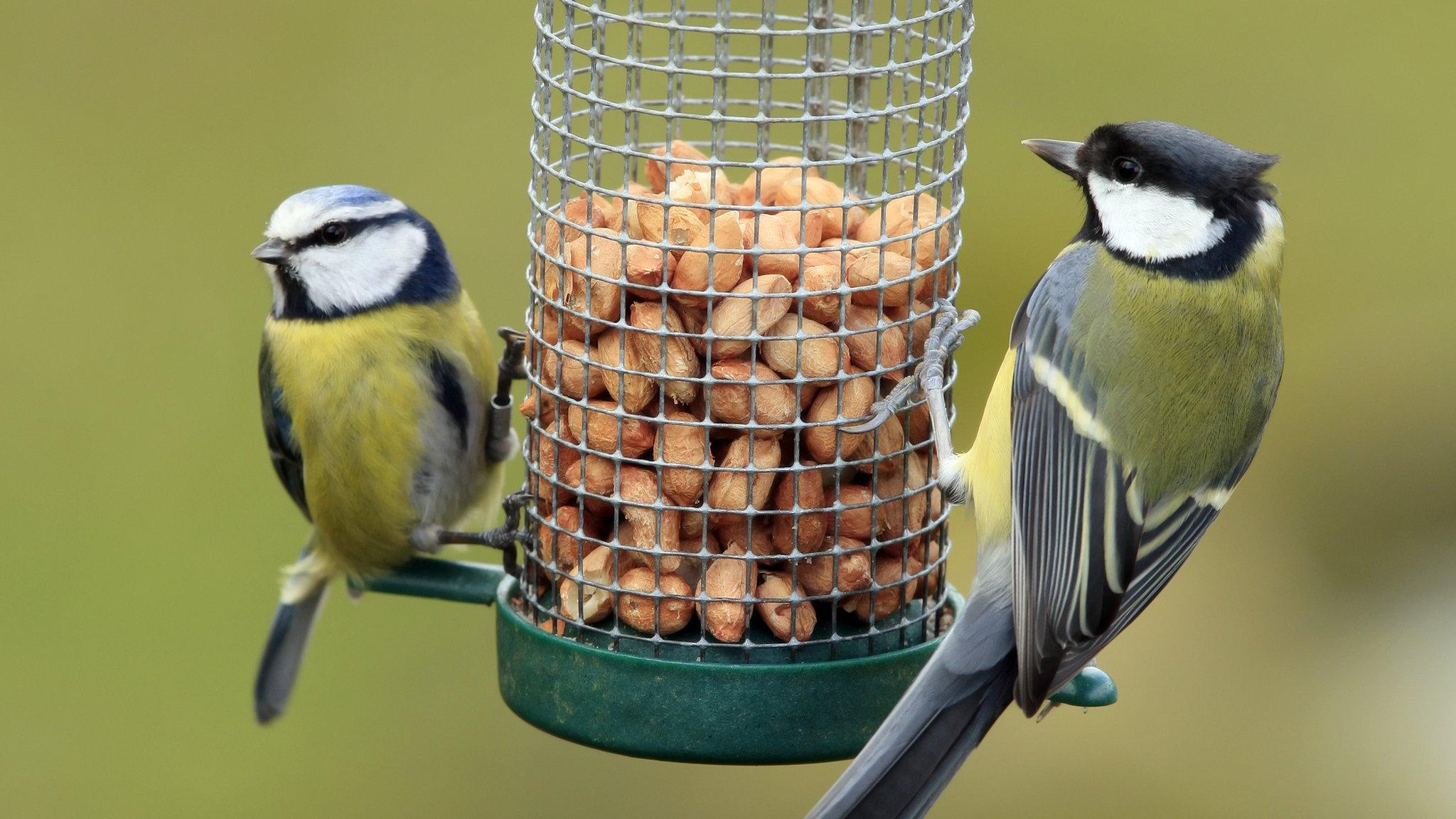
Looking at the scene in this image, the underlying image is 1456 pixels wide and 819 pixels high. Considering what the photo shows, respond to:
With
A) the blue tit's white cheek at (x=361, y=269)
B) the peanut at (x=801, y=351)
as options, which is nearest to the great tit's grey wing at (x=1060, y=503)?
the peanut at (x=801, y=351)

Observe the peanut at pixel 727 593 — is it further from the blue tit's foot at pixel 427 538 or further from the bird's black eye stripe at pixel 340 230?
the bird's black eye stripe at pixel 340 230

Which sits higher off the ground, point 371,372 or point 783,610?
point 371,372

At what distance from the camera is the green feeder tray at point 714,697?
307 centimetres

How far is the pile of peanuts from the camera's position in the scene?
10.1 feet

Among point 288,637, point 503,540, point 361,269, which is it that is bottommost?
point 288,637

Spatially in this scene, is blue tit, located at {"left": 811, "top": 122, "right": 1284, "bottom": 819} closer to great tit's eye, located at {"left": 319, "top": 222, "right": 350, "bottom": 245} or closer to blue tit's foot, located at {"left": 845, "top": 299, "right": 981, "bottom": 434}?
blue tit's foot, located at {"left": 845, "top": 299, "right": 981, "bottom": 434}

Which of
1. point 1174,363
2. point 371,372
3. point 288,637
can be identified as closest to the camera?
point 1174,363

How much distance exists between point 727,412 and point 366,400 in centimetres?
92

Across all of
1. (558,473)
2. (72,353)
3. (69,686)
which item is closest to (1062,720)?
(558,473)

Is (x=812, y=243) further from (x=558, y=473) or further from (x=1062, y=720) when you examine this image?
(x=1062, y=720)

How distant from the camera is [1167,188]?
3.21m

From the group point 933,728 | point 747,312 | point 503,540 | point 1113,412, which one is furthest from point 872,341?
point 503,540

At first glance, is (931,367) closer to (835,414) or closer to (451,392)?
(835,414)

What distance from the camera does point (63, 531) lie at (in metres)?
5.76
